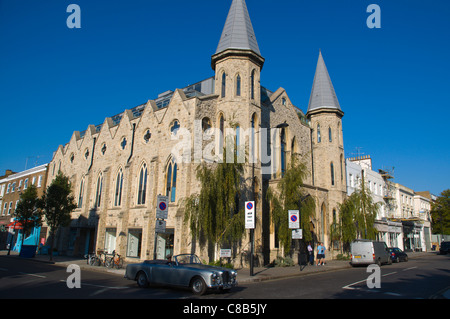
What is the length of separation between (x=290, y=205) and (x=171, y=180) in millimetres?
8613

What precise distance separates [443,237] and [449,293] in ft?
217

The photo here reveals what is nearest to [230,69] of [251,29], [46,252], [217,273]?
[251,29]

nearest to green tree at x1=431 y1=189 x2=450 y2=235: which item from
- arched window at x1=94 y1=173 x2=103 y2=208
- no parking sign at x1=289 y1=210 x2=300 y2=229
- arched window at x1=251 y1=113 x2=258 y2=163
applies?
arched window at x1=251 y1=113 x2=258 y2=163

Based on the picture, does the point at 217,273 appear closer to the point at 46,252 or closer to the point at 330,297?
the point at 330,297

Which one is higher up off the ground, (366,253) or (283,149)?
(283,149)

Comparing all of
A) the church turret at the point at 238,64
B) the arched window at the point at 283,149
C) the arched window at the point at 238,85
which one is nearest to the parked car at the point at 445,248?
the arched window at the point at 283,149

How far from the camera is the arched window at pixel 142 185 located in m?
26.0

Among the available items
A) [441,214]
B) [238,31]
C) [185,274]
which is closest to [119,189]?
[238,31]

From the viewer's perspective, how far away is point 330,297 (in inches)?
390

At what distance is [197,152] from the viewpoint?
73.6ft

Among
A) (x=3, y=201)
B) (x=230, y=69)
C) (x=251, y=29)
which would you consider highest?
(x=251, y=29)

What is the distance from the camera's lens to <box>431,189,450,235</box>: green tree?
58.3 metres

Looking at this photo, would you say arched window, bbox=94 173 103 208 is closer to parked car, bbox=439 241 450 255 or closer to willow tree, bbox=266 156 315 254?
willow tree, bbox=266 156 315 254

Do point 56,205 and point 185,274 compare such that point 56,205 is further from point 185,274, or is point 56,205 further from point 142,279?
point 185,274
